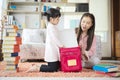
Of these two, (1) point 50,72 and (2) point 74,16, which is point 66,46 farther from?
(2) point 74,16

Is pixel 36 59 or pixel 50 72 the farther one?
pixel 36 59

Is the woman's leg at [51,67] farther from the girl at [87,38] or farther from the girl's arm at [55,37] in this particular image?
the girl at [87,38]

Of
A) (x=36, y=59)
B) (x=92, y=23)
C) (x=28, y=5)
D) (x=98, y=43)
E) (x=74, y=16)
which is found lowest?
(x=36, y=59)

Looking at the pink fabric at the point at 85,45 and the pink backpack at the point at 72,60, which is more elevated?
the pink fabric at the point at 85,45

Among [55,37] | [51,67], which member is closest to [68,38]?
[55,37]

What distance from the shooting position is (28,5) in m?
4.57

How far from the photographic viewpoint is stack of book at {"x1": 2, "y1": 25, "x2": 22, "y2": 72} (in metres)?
1.69

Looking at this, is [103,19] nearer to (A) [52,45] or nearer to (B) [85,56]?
(B) [85,56]

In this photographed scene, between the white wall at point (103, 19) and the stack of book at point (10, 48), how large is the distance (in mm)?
3039

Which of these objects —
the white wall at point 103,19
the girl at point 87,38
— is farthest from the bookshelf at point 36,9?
the girl at point 87,38

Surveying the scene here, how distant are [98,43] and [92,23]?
1.02m

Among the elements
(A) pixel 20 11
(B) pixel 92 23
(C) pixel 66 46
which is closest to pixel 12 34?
(C) pixel 66 46

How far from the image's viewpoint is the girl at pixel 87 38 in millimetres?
1897

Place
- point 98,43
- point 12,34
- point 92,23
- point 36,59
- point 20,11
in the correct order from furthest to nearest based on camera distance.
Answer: point 20,11 < point 36,59 < point 98,43 < point 92,23 < point 12,34
